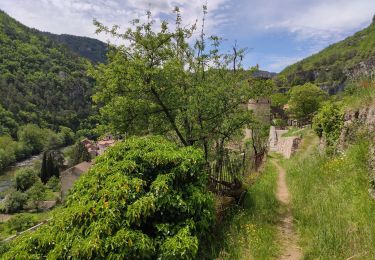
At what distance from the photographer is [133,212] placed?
5.35 m

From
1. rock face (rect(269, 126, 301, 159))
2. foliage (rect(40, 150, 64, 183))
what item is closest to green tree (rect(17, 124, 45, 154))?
foliage (rect(40, 150, 64, 183))

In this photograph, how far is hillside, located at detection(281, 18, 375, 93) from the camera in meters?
119

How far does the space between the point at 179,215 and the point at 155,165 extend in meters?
1.11

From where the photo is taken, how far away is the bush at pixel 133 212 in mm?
5145

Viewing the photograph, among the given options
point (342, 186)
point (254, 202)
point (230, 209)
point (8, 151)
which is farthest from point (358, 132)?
point (8, 151)

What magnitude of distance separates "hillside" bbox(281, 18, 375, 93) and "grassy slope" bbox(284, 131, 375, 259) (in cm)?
10402

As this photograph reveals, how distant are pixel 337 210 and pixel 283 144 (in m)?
24.5

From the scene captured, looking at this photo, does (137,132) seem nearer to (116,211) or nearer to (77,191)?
(77,191)

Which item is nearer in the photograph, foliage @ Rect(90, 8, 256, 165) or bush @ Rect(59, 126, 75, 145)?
foliage @ Rect(90, 8, 256, 165)

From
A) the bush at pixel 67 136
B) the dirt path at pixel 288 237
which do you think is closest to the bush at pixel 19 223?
the dirt path at pixel 288 237

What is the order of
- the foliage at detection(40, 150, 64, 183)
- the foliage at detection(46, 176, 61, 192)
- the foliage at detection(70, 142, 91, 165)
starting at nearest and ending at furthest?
1. the foliage at detection(46, 176, 61, 192)
2. the foliage at detection(40, 150, 64, 183)
3. the foliage at detection(70, 142, 91, 165)

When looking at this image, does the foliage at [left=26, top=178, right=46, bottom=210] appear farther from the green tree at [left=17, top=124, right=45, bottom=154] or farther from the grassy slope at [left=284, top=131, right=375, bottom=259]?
the green tree at [left=17, top=124, right=45, bottom=154]

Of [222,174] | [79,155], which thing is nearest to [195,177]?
[222,174]

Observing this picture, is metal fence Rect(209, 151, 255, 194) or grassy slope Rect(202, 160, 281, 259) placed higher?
metal fence Rect(209, 151, 255, 194)
